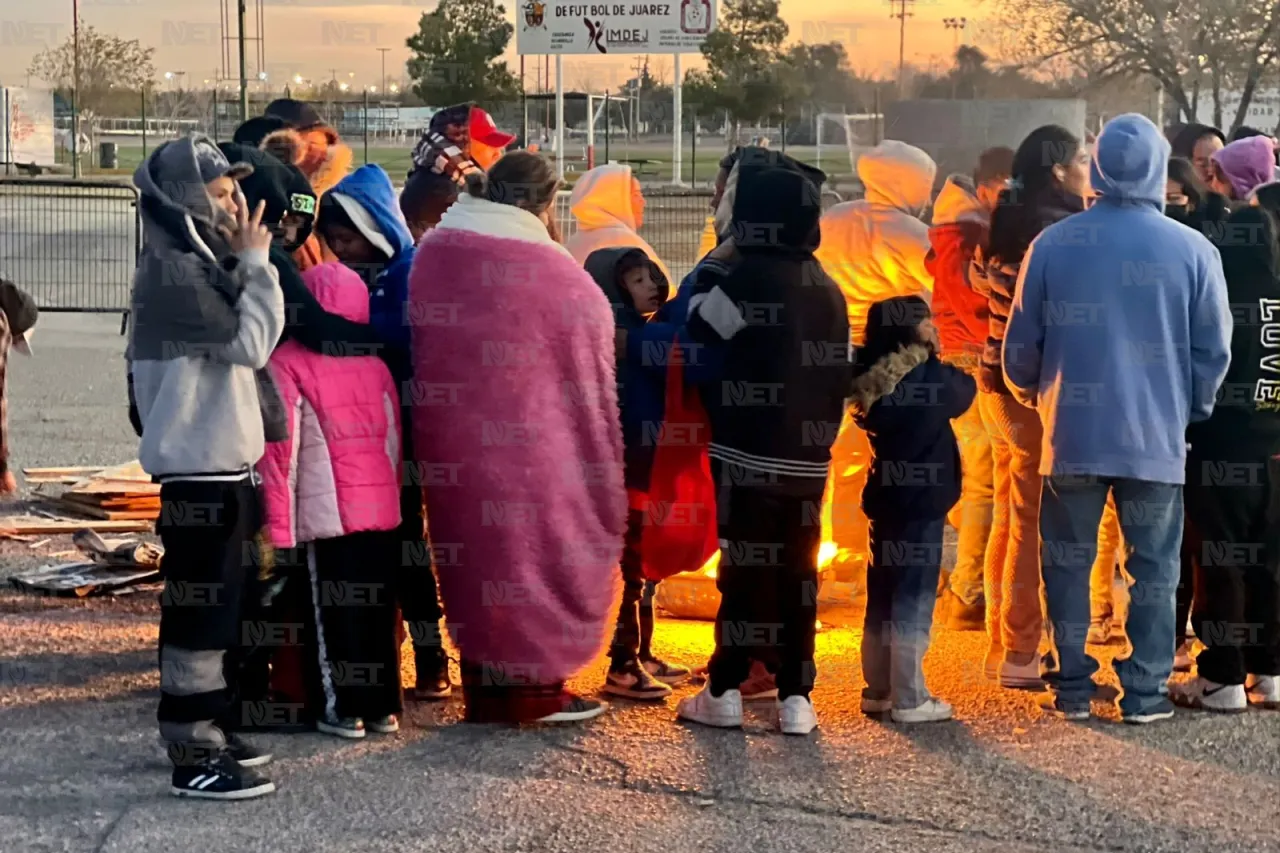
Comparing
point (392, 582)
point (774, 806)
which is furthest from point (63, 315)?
point (774, 806)

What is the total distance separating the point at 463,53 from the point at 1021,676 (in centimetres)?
3640

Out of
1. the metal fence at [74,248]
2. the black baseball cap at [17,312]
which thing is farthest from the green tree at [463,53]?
the black baseball cap at [17,312]

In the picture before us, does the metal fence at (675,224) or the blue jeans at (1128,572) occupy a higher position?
the metal fence at (675,224)

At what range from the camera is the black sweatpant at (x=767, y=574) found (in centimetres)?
576

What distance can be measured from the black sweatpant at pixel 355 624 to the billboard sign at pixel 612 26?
20.7m

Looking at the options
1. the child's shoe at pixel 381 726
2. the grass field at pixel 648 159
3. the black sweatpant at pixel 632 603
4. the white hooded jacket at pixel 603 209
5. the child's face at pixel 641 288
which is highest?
the grass field at pixel 648 159

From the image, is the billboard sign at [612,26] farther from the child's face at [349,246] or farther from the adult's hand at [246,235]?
the adult's hand at [246,235]

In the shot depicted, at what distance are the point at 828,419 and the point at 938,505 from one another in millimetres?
533

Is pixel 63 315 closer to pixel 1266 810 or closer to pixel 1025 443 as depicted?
pixel 1025 443

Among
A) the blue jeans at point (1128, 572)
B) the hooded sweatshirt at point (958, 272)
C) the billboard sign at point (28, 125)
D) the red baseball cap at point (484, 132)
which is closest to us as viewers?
the blue jeans at point (1128, 572)

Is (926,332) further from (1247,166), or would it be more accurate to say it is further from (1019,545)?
(1247,166)

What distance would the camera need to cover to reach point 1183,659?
680cm

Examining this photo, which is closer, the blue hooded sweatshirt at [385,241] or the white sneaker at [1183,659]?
the blue hooded sweatshirt at [385,241]

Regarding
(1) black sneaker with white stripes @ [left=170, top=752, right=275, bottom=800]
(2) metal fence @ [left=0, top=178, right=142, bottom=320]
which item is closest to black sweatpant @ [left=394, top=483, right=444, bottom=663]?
(1) black sneaker with white stripes @ [left=170, top=752, right=275, bottom=800]
